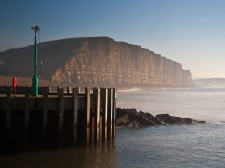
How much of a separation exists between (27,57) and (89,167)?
131738 mm

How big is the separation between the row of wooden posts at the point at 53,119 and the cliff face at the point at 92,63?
98627mm

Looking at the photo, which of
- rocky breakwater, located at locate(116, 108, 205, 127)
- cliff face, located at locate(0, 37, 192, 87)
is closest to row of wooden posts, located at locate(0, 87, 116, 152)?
rocky breakwater, located at locate(116, 108, 205, 127)

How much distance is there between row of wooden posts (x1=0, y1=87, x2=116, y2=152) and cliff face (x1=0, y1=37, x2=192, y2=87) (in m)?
98.6

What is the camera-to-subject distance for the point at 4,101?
1509cm

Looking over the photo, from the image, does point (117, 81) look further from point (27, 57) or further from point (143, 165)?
point (143, 165)

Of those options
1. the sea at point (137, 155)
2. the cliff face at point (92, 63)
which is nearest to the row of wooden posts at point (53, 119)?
the sea at point (137, 155)

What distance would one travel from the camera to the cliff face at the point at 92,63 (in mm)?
128250

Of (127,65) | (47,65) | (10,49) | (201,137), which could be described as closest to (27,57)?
(47,65)

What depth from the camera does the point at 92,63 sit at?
479 feet

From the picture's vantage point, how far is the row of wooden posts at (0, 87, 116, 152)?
15.4 m

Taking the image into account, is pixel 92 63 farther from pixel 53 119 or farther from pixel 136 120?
pixel 53 119

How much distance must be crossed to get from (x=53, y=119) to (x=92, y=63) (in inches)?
5112

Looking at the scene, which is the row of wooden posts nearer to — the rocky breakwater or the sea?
the sea

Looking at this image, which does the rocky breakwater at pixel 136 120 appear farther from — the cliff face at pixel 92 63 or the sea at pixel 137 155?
the cliff face at pixel 92 63
